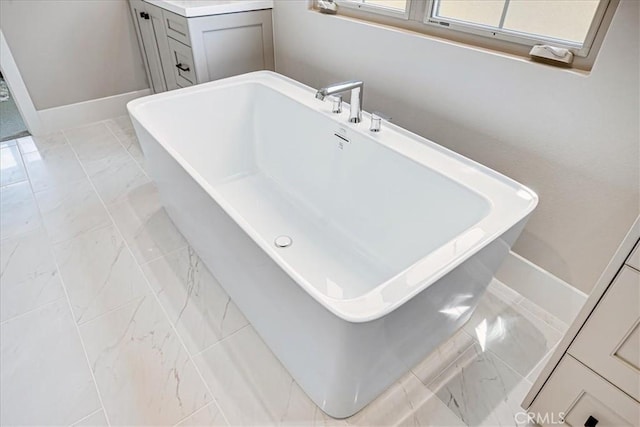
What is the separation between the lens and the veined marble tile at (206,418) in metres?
1.22

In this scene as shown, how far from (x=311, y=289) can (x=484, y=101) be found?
1041mm

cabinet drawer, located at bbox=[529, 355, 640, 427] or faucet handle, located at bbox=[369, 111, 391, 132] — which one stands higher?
faucet handle, located at bbox=[369, 111, 391, 132]

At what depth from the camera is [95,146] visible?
2703mm

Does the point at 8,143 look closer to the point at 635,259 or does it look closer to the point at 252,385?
the point at 252,385

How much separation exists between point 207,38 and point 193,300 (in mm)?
1405

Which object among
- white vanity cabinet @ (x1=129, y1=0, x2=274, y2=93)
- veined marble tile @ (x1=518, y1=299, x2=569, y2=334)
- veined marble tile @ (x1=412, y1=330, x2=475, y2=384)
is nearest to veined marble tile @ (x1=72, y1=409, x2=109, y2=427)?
veined marble tile @ (x1=412, y1=330, x2=475, y2=384)

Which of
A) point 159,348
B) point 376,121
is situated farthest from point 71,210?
point 376,121

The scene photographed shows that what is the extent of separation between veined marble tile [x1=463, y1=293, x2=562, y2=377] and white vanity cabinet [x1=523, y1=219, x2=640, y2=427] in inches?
11.7

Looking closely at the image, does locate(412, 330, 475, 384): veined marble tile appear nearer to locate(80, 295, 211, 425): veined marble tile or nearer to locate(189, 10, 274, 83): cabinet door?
locate(80, 295, 211, 425): veined marble tile

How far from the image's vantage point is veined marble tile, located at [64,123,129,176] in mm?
2525

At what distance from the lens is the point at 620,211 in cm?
126

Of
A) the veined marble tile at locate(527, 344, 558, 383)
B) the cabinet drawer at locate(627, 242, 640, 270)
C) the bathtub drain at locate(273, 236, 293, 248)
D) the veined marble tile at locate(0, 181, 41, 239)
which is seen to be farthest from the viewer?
the veined marble tile at locate(0, 181, 41, 239)

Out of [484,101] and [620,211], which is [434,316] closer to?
[620,211]

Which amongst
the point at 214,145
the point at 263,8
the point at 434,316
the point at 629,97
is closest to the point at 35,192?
the point at 214,145
